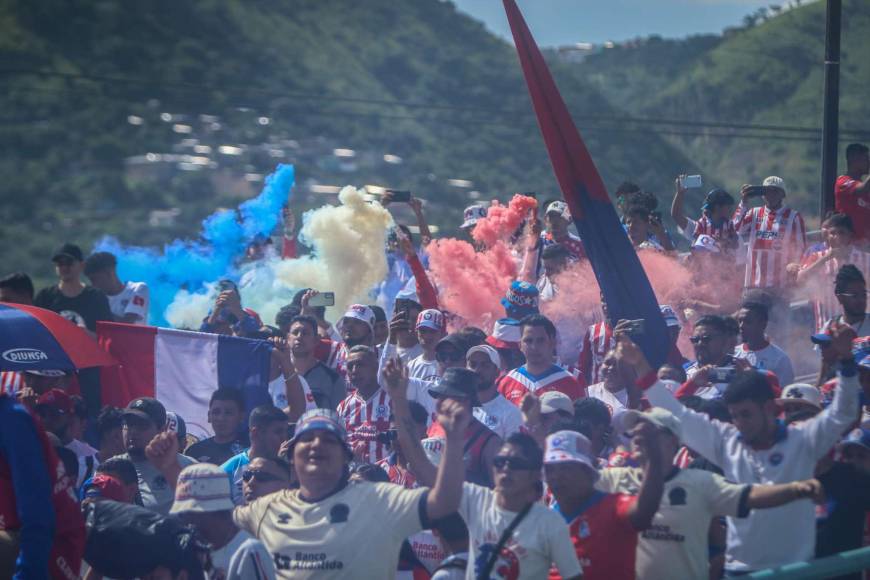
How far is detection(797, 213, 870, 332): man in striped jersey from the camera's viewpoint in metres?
10.5

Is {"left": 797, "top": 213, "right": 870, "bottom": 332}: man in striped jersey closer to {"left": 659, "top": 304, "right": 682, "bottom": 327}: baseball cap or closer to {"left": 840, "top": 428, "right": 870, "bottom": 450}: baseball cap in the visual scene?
{"left": 659, "top": 304, "right": 682, "bottom": 327}: baseball cap

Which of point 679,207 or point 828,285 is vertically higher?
point 679,207

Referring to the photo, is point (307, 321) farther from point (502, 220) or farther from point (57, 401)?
point (502, 220)

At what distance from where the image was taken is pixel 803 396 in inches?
284

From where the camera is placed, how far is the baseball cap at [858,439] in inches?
274

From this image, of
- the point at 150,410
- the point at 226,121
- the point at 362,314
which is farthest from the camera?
the point at 226,121

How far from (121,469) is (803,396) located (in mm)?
3823

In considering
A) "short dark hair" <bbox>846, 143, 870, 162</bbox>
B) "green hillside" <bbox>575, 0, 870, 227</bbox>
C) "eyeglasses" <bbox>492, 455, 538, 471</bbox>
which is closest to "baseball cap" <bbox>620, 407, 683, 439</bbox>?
"eyeglasses" <bbox>492, 455, 538, 471</bbox>

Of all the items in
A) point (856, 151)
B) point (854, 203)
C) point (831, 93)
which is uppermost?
point (831, 93)

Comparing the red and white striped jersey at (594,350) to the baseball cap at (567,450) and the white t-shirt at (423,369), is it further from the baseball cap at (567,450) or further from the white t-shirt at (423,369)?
the baseball cap at (567,450)

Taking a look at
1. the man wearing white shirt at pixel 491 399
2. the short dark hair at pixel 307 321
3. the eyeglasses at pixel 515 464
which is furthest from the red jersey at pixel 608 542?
the short dark hair at pixel 307 321

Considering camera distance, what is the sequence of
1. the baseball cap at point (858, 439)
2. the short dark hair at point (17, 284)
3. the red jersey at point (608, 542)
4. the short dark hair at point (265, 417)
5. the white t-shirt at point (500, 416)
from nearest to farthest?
the red jersey at point (608, 542) → the baseball cap at point (858, 439) → the short dark hair at point (265, 417) → the white t-shirt at point (500, 416) → the short dark hair at point (17, 284)

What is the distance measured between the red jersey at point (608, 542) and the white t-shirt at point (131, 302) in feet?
21.2

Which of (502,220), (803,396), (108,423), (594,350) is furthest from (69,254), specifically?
(803,396)
